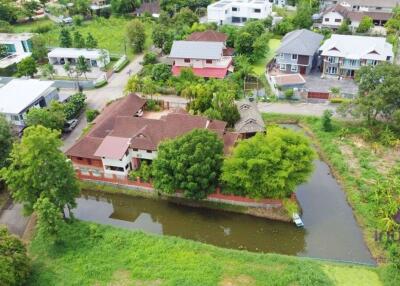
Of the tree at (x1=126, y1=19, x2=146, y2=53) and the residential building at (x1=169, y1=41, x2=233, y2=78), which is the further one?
the tree at (x1=126, y1=19, x2=146, y2=53)

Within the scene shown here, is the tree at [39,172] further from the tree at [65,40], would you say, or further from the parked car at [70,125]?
the tree at [65,40]

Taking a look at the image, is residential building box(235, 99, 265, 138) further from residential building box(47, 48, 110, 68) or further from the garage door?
residential building box(47, 48, 110, 68)

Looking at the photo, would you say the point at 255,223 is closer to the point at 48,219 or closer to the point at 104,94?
the point at 48,219

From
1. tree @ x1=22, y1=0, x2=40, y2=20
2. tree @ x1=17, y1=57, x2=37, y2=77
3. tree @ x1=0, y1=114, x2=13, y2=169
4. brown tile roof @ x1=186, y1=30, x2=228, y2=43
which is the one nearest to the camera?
tree @ x1=0, y1=114, x2=13, y2=169

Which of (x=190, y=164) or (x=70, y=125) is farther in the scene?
(x=70, y=125)

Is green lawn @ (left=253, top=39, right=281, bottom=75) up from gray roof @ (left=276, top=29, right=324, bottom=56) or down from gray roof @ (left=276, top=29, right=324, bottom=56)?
down

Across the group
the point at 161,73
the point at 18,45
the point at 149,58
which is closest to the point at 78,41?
the point at 18,45

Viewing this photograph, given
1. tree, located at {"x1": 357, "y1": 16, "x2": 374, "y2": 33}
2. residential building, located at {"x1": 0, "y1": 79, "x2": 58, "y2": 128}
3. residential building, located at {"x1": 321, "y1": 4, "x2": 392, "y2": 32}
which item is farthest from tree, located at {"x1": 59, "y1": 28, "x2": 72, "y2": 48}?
tree, located at {"x1": 357, "y1": 16, "x2": 374, "y2": 33}
